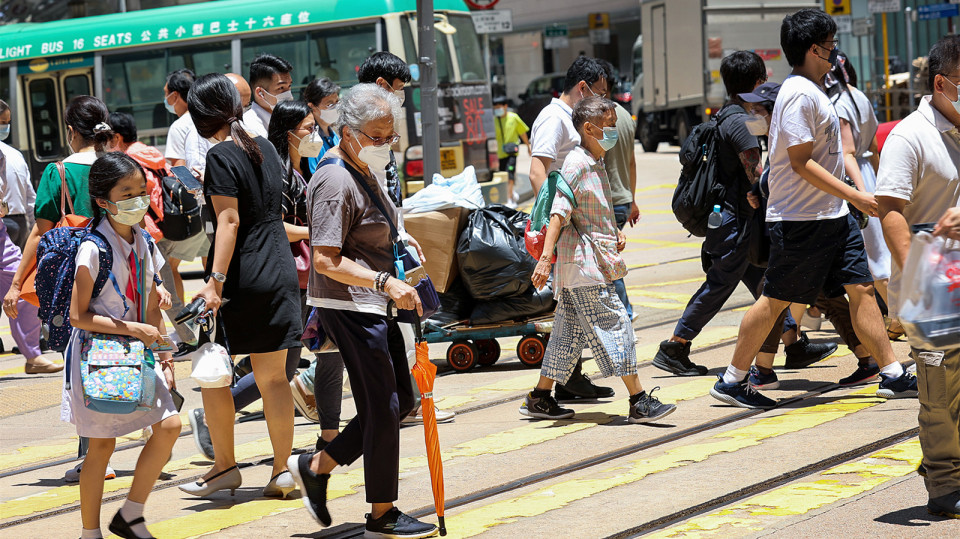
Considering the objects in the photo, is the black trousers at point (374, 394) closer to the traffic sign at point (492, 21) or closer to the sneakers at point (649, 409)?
the sneakers at point (649, 409)

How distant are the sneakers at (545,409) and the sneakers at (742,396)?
857 mm

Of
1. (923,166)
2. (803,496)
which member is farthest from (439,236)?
(923,166)

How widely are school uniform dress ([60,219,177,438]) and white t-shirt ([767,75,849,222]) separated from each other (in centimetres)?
344

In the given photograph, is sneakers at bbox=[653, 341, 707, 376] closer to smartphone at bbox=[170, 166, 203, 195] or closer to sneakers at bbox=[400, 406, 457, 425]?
sneakers at bbox=[400, 406, 457, 425]

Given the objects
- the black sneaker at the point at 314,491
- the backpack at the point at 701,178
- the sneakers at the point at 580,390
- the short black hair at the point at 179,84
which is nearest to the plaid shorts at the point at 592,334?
the sneakers at the point at 580,390

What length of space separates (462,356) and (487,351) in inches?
8.2

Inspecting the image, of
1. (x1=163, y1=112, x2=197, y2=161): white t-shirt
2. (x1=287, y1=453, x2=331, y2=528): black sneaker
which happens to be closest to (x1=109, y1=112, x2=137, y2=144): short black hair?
(x1=163, y1=112, x2=197, y2=161): white t-shirt

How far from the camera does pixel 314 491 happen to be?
4777 mm

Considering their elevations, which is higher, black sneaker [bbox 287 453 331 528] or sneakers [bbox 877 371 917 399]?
black sneaker [bbox 287 453 331 528]

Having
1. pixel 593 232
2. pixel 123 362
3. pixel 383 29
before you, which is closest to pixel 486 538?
pixel 123 362

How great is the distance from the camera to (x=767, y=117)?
7.21m

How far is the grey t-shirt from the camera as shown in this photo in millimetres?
4625

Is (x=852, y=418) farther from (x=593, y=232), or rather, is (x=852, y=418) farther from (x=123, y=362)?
(x=123, y=362)

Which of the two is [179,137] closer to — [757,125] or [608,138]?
[608,138]
